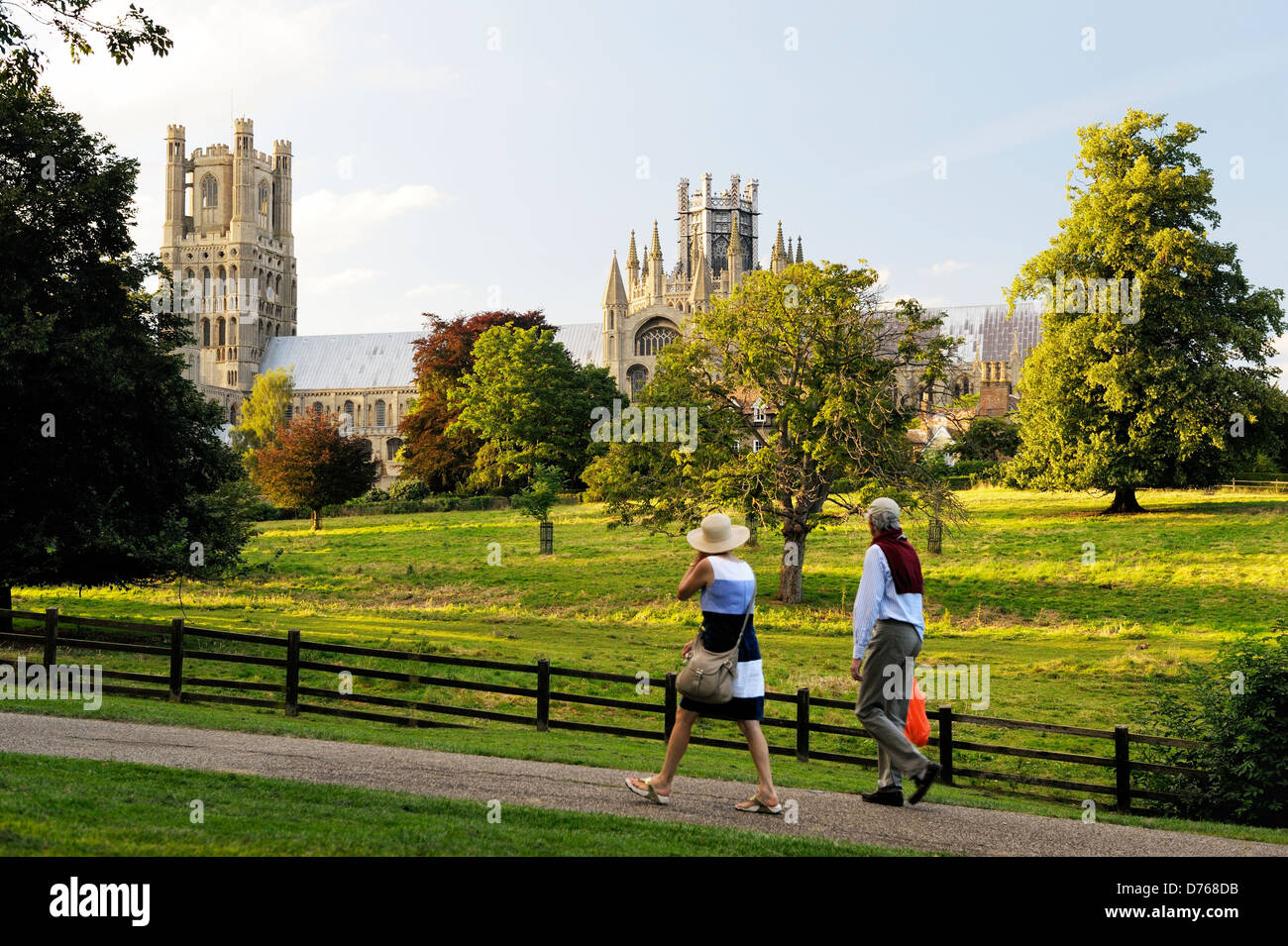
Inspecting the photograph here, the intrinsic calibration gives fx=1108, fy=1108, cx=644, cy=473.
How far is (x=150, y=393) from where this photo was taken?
70.5ft

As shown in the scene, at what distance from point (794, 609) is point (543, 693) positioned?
1546 cm

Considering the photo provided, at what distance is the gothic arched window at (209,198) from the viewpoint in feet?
433

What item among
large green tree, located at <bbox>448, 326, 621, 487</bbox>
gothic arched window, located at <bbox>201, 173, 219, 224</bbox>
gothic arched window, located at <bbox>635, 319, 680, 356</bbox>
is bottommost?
large green tree, located at <bbox>448, 326, 621, 487</bbox>

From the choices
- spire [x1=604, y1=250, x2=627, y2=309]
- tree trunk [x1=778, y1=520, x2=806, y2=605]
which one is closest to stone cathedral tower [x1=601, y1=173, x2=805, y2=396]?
spire [x1=604, y1=250, x2=627, y2=309]

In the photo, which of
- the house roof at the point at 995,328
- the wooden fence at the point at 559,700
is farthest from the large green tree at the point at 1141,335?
the house roof at the point at 995,328

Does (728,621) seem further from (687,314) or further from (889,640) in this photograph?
(687,314)

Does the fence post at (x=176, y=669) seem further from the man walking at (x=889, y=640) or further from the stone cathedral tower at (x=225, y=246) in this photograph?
the stone cathedral tower at (x=225, y=246)

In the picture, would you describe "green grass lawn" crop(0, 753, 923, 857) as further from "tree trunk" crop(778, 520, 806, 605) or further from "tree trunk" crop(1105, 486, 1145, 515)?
"tree trunk" crop(1105, 486, 1145, 515)

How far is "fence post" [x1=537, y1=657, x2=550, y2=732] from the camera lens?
44.3ft

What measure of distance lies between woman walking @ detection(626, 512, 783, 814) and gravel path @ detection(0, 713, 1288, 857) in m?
0.69

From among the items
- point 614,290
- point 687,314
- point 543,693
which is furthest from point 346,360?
point 543,693

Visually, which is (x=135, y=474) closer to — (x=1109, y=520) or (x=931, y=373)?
(x=931, y=373)

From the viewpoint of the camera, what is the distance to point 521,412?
193 feet

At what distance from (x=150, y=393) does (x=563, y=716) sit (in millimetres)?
10775
